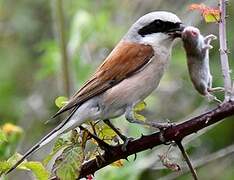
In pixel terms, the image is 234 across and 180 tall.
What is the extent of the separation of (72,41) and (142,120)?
236 centimetres

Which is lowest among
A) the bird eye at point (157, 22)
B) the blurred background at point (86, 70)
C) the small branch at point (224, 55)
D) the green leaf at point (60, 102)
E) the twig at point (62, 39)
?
the blurred background at point (86, 70)

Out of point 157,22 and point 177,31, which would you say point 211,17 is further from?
point 157,22

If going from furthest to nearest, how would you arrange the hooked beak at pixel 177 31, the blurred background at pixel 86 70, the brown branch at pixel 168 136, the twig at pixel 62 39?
1. the blurred background at pixel 86 70
2. the twig at pixel 62 39
3. the hooked beak at pixel 177 31
4. the brown branch at pixel 168 136

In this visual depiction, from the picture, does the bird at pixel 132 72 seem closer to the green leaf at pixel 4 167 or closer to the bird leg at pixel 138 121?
the bird leg at pixel 138 121

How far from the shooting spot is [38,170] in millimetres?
2752

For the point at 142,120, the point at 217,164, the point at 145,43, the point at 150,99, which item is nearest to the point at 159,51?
the point at 145,43

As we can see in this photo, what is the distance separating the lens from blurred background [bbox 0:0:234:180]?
5.52m

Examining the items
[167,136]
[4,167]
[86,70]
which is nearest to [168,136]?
[167,136]

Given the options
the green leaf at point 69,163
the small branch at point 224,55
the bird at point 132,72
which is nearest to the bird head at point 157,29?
the bird at point 132,72

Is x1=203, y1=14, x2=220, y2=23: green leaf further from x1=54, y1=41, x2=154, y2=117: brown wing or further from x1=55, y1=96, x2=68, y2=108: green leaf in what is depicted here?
x1=54, y1=41, x2=154, y2=117: brown wing

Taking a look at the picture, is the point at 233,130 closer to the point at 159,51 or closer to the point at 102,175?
the point at 102,175

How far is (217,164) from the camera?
6504mm

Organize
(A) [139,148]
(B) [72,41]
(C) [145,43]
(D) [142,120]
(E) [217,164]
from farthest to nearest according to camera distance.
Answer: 1. (E) [217,164]
2. (B) [72,41]
3. (C) [145,43]
4. (D) [142,120]
5. (A) [139,148]

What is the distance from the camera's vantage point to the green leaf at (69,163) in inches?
105
